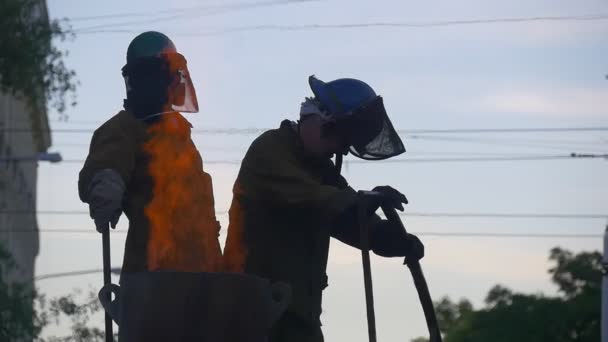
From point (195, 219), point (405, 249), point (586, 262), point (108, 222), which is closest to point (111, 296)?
point (108, 222)

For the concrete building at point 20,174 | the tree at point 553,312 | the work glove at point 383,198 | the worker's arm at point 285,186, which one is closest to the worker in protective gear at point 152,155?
the worker's arm at point 285,186

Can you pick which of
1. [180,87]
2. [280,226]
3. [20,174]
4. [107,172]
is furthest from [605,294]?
[20,174]

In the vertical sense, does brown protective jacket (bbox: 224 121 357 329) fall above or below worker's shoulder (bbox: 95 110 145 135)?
below

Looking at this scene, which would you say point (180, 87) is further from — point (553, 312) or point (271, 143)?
point (553, 312)

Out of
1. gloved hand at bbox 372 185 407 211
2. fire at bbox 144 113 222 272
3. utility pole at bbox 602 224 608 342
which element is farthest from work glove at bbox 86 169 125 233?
utility pole at bbox 602 224 608 342

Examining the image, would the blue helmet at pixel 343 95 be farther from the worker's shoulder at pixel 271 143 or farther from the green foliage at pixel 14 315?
the green foliage at pixel 14 315

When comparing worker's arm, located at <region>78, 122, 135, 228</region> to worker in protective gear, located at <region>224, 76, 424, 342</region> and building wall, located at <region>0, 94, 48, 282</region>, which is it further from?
building wall, located at <region>0, 94, 48, 282</region>

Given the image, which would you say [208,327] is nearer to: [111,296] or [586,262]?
[111,296]

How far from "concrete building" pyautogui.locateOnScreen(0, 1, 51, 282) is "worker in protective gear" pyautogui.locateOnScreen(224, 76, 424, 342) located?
4018 cm

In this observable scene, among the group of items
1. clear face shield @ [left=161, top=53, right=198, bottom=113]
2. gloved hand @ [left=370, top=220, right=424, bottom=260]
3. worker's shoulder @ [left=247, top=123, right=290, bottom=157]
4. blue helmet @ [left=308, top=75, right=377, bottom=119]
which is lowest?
gloved hand @ [left=370, top=220, right=424, bottom=260]

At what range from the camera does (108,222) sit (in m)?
6.56

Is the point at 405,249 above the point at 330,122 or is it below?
below

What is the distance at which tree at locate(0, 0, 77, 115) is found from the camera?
2716cm

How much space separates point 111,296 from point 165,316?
42cm
